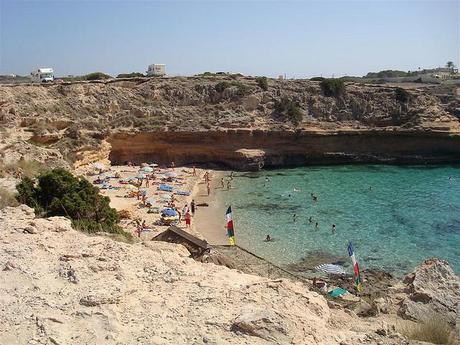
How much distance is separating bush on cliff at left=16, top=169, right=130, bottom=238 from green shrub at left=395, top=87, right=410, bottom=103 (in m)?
38.4

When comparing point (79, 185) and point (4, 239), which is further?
point (79, 185)

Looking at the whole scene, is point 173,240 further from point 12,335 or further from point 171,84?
point 171,84

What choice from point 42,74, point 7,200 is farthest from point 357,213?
point 42,74

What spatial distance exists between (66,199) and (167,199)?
14233mm

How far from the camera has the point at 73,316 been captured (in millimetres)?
6648

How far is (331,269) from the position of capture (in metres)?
19.2

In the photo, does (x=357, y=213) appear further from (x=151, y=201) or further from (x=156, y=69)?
(x=156, y=69)

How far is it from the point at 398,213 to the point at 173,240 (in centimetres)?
1861

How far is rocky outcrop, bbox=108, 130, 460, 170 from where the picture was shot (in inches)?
1639

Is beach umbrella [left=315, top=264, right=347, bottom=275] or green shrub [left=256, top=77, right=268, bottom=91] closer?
beach umbrella [left=315, top=264, right=347, bottom=275]

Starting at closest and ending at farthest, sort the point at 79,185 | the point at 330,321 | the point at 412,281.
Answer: the point at 330,321
the point at 412,281
the point at 79,185

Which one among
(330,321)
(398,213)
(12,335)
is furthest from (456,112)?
(12,335)

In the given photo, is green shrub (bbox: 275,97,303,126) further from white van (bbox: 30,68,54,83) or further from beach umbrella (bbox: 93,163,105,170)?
white van (bbox: 30,68,54,83)

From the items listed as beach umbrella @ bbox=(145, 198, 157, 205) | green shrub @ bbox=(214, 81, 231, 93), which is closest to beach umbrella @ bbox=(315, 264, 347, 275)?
beach umbrella @ bbox=(145, 198, 157, 205)
